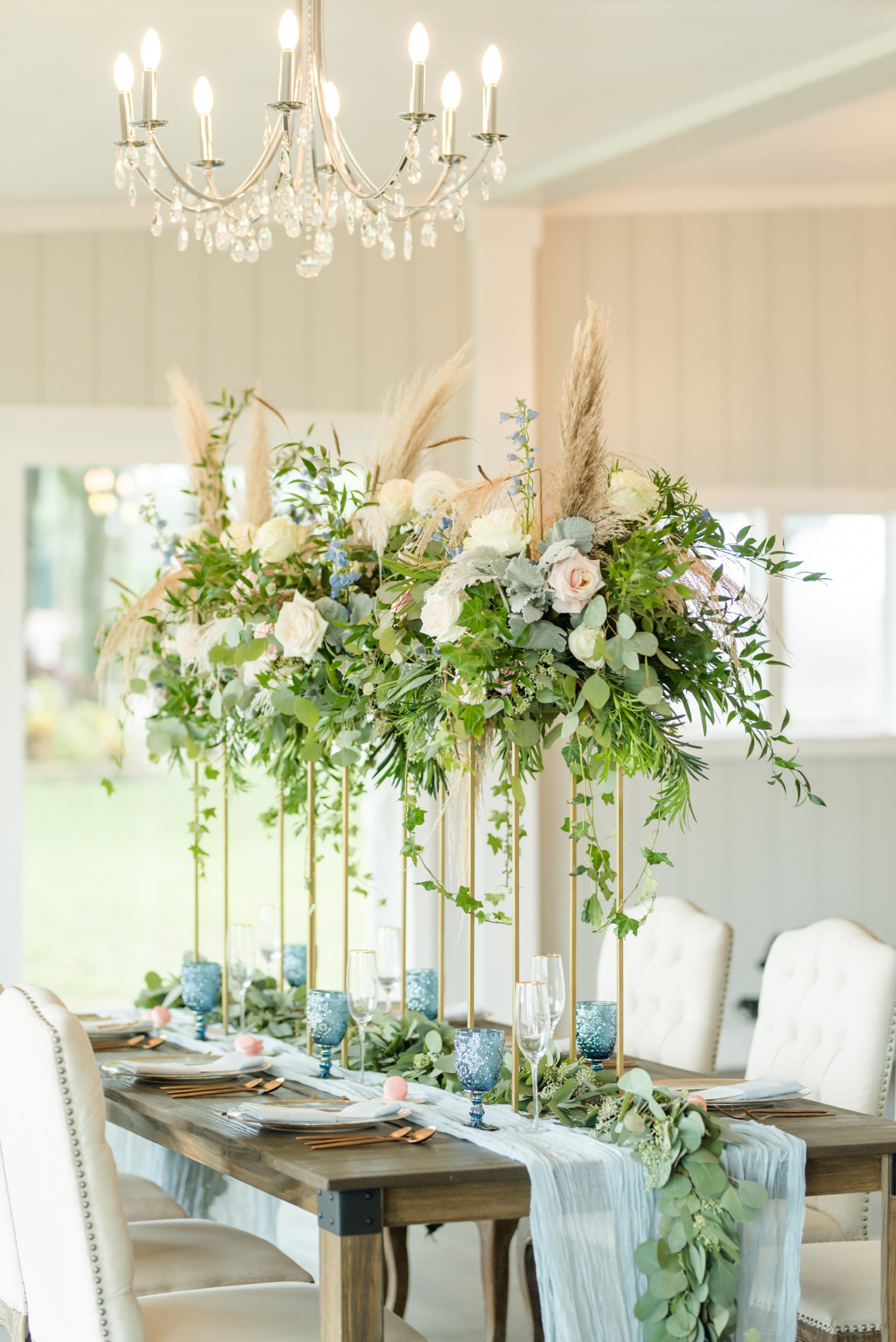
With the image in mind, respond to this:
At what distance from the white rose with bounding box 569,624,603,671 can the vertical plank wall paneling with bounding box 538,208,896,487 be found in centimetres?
318

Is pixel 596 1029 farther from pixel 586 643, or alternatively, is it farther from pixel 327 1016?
pixel 586 643

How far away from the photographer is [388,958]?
254 cm

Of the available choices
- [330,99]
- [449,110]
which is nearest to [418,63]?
[449,110]

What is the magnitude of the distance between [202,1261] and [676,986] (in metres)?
1.17

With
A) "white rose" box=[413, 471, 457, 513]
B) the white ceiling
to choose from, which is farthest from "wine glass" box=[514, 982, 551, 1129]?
the white ceiling

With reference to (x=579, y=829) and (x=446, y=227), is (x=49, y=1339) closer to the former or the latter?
(x=579, y=829)

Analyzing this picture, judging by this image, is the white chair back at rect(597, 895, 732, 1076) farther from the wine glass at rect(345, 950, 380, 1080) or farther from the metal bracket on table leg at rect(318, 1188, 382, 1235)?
the metal bracket on table leg at rect(318, 1188, 382, 1235)

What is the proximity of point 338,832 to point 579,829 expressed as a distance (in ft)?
2.88

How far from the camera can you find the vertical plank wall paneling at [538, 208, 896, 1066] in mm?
5195

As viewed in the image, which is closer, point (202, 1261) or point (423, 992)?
point (202, 1261)

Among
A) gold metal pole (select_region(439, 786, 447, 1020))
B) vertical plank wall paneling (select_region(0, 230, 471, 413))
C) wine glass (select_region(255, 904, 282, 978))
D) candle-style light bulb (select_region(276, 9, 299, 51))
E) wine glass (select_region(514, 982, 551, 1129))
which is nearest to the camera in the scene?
wine glass (select_region(514, 982, 551, 1129))

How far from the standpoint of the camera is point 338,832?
9.47ft

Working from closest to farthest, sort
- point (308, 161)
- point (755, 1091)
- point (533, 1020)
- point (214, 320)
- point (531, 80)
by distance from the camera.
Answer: point (533, 1020) → point (755, 1091) → point (308, 161) → point (531, 80) → point (214, 320)

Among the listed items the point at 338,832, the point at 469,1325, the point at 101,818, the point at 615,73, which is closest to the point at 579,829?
the point at 338,832
